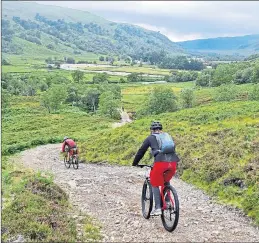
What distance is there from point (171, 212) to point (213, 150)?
42.2ft

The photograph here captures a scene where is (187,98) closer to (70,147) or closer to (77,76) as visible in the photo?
(70,147)

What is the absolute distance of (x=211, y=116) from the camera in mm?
41094

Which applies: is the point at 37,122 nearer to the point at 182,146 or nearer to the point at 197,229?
the point at 182,146

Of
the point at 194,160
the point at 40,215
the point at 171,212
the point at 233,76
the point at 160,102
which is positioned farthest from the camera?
the point at 233,76

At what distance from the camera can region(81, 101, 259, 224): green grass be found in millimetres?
17325

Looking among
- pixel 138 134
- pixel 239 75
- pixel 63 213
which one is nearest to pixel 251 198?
pixel 63 213

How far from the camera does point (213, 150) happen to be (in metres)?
24.3

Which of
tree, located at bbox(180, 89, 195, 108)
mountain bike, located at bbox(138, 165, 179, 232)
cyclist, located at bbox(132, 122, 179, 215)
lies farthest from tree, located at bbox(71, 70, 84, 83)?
cyclist, located at bbox(132, 122, 179, 215)

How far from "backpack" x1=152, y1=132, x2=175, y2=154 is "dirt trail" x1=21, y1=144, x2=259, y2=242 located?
2.68 meters

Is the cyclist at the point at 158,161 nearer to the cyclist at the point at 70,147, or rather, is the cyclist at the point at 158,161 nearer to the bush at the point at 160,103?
the cyclist at the point at 70,147

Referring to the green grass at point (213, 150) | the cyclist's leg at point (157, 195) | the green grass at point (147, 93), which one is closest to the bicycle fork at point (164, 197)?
the cyclist's leg at point (157, 195)

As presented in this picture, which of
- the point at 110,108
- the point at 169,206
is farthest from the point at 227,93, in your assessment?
the point at 169,206

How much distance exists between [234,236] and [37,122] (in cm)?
7408

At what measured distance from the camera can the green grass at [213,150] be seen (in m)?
17.3
